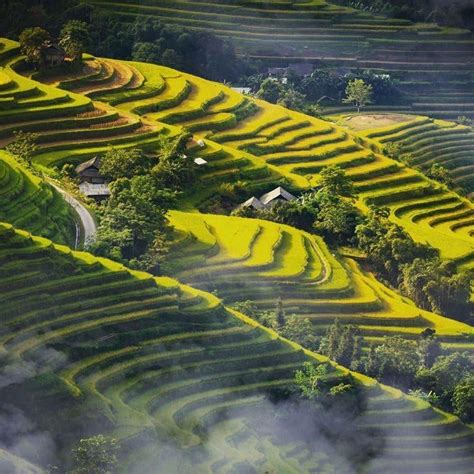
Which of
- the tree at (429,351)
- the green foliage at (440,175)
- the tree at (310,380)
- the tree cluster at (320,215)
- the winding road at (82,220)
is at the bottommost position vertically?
the green foliage at (440,175)

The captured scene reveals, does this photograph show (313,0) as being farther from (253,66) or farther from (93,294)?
(93,294)

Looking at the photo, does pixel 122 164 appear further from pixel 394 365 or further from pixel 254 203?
pixel 394 365

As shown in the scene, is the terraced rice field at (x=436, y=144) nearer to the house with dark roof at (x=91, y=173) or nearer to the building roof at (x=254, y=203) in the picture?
the building roof at (x=254, y=203)

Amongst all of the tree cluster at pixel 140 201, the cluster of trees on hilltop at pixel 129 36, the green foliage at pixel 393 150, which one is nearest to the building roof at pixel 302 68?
the cluster of trees on hilltop at pixel 129 36

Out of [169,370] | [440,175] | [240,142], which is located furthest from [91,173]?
[440,175]

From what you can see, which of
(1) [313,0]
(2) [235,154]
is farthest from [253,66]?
(2) [235,154]

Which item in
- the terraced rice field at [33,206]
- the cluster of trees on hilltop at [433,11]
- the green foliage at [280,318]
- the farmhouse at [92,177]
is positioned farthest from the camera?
the cluster of trees on hilltop at [433,11]
